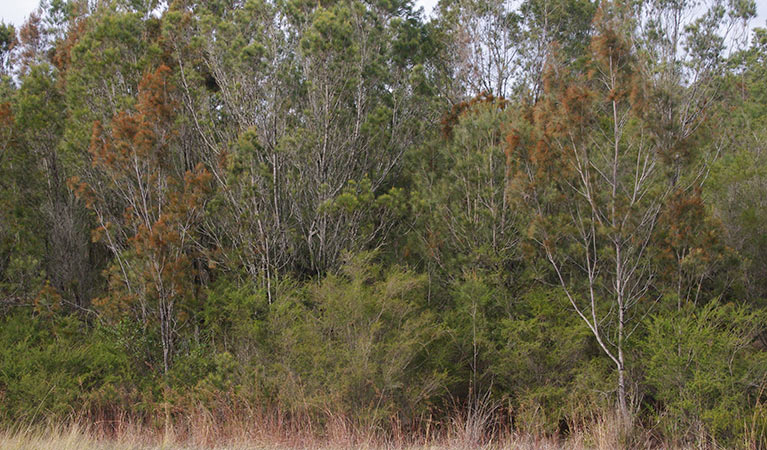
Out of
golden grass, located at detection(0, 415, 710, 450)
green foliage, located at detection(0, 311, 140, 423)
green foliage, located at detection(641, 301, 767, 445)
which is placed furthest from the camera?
green foliage, located at detection(0, 311, 140, 423)

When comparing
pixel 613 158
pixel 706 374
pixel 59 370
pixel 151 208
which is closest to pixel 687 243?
pixel 613 158

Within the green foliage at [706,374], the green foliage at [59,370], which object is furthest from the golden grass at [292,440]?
the green foliage at [59,370]

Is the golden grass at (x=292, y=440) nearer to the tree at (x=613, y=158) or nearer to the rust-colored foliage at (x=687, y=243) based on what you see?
the tree at (x=613, y=158)

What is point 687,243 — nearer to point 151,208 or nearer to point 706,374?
point 706,374

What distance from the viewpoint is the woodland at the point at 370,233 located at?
31.9ft

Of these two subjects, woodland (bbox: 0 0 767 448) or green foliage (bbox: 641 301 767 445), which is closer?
green foliage (bbox: 641 301 767 445)

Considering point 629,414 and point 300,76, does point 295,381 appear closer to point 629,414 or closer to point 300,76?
point 629,414

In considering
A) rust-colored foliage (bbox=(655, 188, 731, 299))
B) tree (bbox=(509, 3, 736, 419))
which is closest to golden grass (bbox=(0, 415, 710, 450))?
tree (bbox=(509, 3, 736, 419))

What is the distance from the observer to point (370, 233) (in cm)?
1295

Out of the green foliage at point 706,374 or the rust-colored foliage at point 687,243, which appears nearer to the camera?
the green foliage at point 706,374

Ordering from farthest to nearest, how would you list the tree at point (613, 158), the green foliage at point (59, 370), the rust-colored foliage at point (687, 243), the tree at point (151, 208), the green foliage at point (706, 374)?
the tree at point (151, 208), the green foliage at point (59, 370), the rust-colored foliage at point (687, 243), the tree at point (613, 158), the green foliage at point (706, 374)

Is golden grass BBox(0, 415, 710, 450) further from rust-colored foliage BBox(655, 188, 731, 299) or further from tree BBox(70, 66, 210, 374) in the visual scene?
rust-colored foliage BBox(655, 188, 731, 299)

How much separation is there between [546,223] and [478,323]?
274 cm

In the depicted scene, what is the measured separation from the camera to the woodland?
971 centimetres
